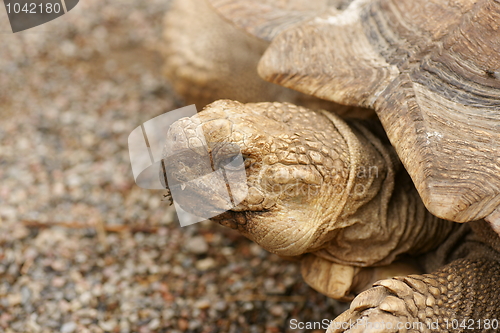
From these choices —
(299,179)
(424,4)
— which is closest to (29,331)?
(299,179)

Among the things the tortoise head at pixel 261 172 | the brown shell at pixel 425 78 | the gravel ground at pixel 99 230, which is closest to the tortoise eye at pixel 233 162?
the tortoise head at pixel 261 172

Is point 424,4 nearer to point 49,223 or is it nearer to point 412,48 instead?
point 412,48

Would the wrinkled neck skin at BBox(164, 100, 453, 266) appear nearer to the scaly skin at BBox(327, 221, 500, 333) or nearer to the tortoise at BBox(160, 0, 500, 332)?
the tortoise at BBox(160, 0, 500, 332)

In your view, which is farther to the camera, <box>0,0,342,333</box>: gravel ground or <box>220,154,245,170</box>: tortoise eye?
<box>0,0,342,333</box>: gravel ground

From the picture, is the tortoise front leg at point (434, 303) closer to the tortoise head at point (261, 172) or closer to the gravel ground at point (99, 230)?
the tortoise head at point (261, 172)

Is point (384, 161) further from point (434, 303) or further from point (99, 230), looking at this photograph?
point (99, 230)

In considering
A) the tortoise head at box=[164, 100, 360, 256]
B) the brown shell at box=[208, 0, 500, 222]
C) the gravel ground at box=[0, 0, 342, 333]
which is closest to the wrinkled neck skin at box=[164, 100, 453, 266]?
the tortoise head at box=[164, 100, 360, 256]
